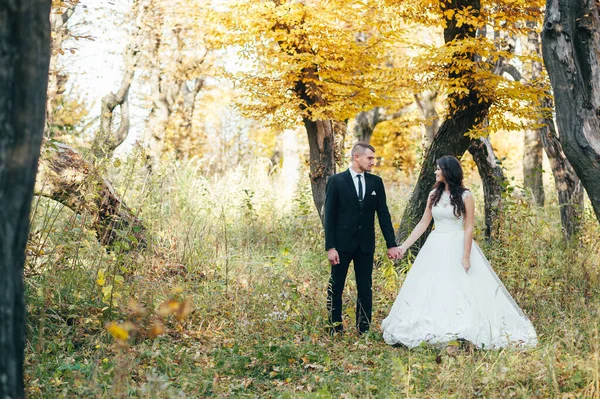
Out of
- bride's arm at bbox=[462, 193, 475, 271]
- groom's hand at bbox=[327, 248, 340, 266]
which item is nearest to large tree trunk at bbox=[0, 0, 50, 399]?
groom's hand at bbox=[327, 248, 340, 266]

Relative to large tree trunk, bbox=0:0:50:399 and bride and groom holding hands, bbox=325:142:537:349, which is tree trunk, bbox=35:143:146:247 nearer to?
bride and groom holding hands, bbox=325:142:537:349

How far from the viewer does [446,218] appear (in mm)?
6648

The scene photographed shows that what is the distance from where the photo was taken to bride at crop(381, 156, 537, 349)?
20.2 feet

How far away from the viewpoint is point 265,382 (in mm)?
5270

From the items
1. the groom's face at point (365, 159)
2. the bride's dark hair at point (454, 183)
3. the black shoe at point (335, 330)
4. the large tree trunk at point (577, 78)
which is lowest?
the black shoe at point (335, 330)

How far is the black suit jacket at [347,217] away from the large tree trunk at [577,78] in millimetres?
1965

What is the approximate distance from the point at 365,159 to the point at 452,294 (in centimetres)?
163

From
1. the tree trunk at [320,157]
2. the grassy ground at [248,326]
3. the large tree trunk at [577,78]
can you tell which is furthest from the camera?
the tree trunk at [320,157]

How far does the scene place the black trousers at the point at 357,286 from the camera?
6.74m

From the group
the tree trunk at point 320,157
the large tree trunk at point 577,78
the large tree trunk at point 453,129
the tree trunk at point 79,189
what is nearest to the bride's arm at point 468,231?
the large tree trunk at point 577,78

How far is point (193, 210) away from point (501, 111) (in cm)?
537

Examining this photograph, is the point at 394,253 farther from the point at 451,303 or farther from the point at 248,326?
the point at 248,326

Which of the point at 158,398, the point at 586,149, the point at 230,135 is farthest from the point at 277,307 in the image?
the point at 230,135

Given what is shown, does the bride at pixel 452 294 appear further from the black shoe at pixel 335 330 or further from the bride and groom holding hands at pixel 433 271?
the black shoe at pixel 335 330
